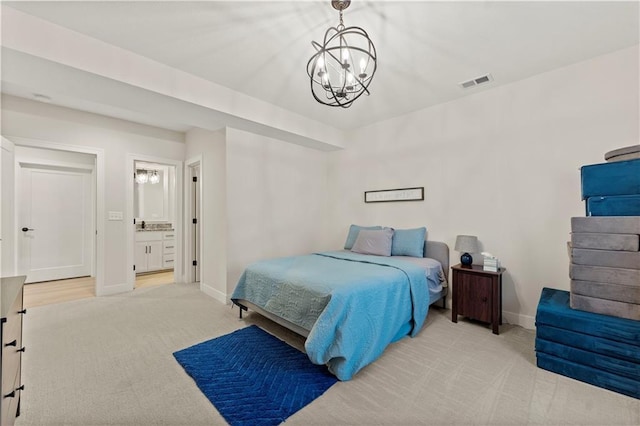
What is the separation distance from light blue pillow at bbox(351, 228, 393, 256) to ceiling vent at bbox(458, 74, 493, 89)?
6.42 ft

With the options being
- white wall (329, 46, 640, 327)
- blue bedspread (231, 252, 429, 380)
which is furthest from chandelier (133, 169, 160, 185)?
white wall (329, 46, 640, 327)

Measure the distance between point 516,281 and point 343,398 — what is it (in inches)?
93.5

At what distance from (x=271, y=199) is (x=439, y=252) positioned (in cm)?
252

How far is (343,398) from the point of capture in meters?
1.74

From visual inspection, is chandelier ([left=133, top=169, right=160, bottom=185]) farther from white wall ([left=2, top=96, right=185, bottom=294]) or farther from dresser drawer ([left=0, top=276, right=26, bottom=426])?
dresser drawer ([left=0, top=276, right=26, bottom=426])

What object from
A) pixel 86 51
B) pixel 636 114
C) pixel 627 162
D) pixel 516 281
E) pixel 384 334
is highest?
pixel 86 51

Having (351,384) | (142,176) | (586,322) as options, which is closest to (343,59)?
(351,384)

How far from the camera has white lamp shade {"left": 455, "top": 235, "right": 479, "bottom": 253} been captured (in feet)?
Result: 9.78

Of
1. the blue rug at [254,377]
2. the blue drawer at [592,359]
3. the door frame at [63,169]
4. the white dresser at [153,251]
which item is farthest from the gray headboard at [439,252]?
the door frame at [63,169]

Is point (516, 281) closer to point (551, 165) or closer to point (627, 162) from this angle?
point (551, 165)

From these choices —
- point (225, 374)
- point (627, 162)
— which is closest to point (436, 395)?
point (225, 374)

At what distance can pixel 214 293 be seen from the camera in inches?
153

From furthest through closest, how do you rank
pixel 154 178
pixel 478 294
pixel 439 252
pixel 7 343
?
pixel 154 178 < pixel 439 252 < pixel 478 294 < pixel 7 343

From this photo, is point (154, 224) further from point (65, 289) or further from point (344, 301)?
point (344, 301)
